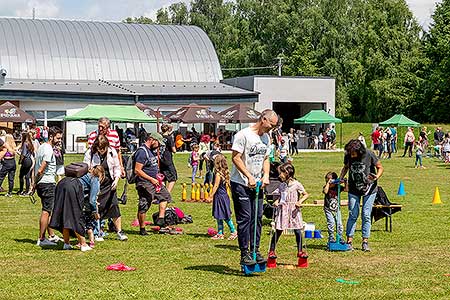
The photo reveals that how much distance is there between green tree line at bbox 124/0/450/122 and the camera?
73.0 meters

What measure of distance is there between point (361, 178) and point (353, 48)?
225ft

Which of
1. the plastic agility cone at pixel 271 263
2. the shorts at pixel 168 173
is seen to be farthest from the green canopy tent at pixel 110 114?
the plastic agility cone at pixel 271 263

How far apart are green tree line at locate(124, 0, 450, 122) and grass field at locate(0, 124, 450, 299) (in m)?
58.0

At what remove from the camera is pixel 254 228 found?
10195mm

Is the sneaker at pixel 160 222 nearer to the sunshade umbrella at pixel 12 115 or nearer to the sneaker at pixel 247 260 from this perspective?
the sneaker at pixel 247 260

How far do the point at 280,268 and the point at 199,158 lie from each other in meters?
16.3

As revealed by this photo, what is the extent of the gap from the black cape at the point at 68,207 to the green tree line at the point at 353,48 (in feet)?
203

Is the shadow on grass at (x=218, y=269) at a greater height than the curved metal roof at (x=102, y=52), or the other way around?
the curved metal roof at (x=102, y=52)

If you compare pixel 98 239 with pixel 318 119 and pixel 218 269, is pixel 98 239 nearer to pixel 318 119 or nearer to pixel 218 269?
pixel 218 269

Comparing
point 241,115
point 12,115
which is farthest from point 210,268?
point 12,115

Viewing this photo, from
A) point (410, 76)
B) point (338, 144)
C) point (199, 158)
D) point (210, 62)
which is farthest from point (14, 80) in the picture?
point (410, 76)

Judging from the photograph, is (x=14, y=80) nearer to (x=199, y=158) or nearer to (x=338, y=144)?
Answer: (x=338, y=144)

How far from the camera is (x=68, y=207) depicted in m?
12.0

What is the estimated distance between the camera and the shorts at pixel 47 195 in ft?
42.3
